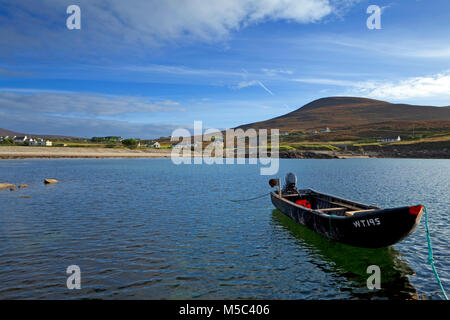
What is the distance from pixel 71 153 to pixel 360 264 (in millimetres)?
140479

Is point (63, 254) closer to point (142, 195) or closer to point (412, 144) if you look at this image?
point (142, 195)

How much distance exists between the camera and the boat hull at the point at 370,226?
456 inches

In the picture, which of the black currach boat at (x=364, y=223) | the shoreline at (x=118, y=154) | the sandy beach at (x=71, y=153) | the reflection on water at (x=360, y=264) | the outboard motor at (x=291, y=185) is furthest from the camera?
the shoreline at (x=118, y=154)

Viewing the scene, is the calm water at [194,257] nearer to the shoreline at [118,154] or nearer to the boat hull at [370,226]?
the boat hull at [370,226]

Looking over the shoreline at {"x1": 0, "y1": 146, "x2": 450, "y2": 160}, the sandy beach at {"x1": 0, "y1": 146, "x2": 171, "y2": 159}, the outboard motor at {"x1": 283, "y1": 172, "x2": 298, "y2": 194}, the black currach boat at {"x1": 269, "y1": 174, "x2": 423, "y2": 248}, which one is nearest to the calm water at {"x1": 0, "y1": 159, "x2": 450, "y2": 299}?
the black currach boat at {"x1": 269, "y1": 174, "x2": 423, "y2": 248}

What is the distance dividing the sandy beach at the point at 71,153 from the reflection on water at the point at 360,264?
408 feet

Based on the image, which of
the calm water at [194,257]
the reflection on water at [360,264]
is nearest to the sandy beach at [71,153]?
the calm water at [194,257]

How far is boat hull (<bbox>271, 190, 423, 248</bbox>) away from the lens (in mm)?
→ 11578

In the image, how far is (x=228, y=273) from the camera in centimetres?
1195

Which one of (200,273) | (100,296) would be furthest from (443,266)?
(100,296)

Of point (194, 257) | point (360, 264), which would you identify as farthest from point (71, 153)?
point (360, 264)

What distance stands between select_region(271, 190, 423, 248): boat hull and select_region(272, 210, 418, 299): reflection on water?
0.72 m

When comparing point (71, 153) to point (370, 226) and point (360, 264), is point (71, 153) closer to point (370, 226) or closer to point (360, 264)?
point (360, 264)

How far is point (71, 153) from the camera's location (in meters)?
132
